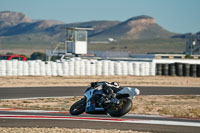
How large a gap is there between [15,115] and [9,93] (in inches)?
329

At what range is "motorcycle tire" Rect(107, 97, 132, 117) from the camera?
11.4 meters

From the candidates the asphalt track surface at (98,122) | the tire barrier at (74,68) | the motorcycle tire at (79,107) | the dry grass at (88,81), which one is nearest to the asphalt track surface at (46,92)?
the dry grass at (88,81)

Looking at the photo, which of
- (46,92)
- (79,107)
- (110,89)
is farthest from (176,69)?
(110,89)

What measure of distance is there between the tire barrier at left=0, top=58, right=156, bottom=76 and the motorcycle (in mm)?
17351

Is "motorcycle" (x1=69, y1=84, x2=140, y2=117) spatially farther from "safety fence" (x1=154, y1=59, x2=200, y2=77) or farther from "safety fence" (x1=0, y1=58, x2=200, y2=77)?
"safety fence" (x1=154, y1=59, x2=200, y2=77)

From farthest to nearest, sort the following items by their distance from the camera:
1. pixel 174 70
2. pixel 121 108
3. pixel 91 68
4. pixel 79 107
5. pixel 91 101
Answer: pixel 174 70, pixel 91 68, pixel 79 107, pixel 91 101, pixel 121 108

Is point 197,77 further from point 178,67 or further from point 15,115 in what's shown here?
point 15,115

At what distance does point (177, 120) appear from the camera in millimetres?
14023

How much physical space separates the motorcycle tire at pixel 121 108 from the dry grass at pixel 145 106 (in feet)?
13.6

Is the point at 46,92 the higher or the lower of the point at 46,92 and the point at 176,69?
the lower

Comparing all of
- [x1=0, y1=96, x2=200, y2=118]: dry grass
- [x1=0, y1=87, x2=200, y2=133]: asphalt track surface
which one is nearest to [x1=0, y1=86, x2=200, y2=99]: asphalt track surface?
[x1=0, y1=96, x2=200, y2=118]: dry grass

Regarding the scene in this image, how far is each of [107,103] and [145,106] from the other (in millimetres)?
5727

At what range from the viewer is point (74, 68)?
3142 centimetres

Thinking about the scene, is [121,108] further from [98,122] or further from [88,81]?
[88,81]
